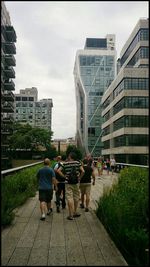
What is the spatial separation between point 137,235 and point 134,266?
1.69 feet

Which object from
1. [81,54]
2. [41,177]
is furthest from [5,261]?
[81,54]

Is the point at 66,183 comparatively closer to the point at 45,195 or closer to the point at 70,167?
the point at 70,167

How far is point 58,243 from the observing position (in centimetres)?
734

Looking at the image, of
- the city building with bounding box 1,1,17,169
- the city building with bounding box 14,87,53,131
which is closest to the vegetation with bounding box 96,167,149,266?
the city building with bounding box 1,1,17,169

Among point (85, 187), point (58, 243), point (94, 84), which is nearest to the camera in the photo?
point (58, 243)

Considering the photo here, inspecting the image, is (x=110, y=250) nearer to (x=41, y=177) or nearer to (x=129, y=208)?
(x=129, y=208)

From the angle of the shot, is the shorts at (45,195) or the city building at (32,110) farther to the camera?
the city building at (32,110)

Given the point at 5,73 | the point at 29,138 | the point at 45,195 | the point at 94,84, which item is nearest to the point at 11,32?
the point at 45,195

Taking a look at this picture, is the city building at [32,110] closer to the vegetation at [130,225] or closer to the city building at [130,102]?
the city building at [130,102]

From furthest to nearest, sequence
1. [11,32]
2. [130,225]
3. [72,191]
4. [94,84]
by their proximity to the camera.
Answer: [94,84] < [11,32] < [72,191] < [130,225]

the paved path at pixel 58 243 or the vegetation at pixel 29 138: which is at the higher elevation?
the vegetation at pixel 29 138

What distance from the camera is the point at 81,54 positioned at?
134875mm

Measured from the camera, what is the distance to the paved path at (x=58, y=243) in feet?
19.7

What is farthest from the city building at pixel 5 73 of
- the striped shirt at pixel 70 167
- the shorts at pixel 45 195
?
the striped shirt at pixel 70 167
